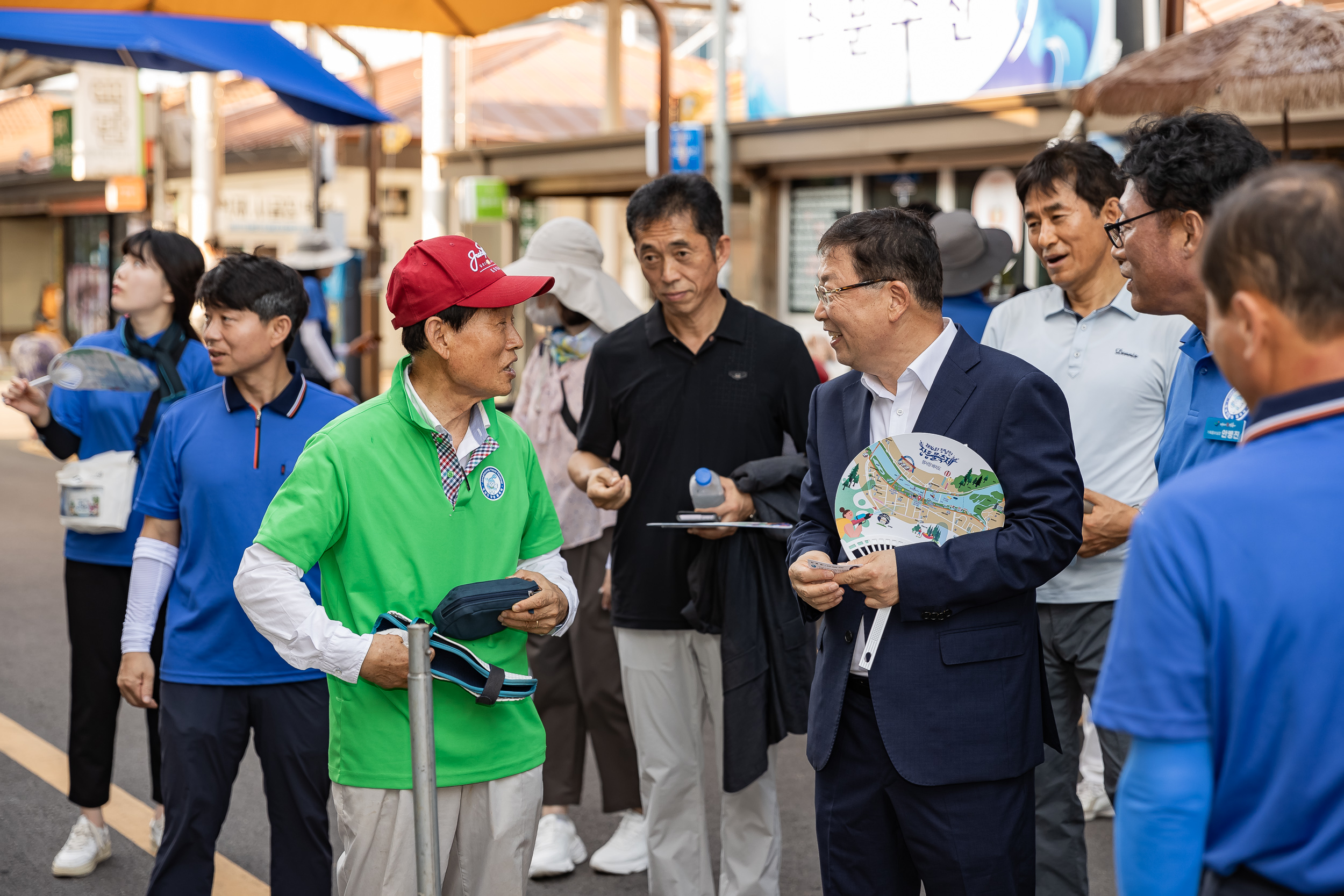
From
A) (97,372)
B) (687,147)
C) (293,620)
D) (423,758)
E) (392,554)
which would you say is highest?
(687,147)

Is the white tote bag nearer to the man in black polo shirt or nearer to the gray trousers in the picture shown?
the man in black polo shirt

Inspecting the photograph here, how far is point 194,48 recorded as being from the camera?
24.6ft

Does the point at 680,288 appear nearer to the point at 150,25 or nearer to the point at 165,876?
the point at 165,876

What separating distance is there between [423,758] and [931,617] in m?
1.07

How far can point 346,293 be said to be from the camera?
1989cm

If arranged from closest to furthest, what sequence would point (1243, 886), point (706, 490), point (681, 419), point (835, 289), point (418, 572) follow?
point (1243, 886) → point (418, 572) → point (835, 289) → point (706, 490) → point (681, 419)

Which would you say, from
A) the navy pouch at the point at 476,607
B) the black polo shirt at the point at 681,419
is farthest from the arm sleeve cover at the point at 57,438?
the navy pouch at the point at 476,607

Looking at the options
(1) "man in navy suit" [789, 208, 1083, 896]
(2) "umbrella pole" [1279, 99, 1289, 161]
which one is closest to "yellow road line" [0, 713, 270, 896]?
(1) "man in navy suit" [789, 208, 1083, 896]

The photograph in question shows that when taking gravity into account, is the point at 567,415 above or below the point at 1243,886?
above

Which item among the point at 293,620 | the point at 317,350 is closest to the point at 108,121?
the point at 317,350

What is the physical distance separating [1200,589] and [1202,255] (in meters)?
0.42

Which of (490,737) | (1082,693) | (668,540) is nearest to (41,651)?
(668,540)

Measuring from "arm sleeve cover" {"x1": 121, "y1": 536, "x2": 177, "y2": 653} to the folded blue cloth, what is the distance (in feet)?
3.86

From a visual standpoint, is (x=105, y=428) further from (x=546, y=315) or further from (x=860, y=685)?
(x=860, y=685)
